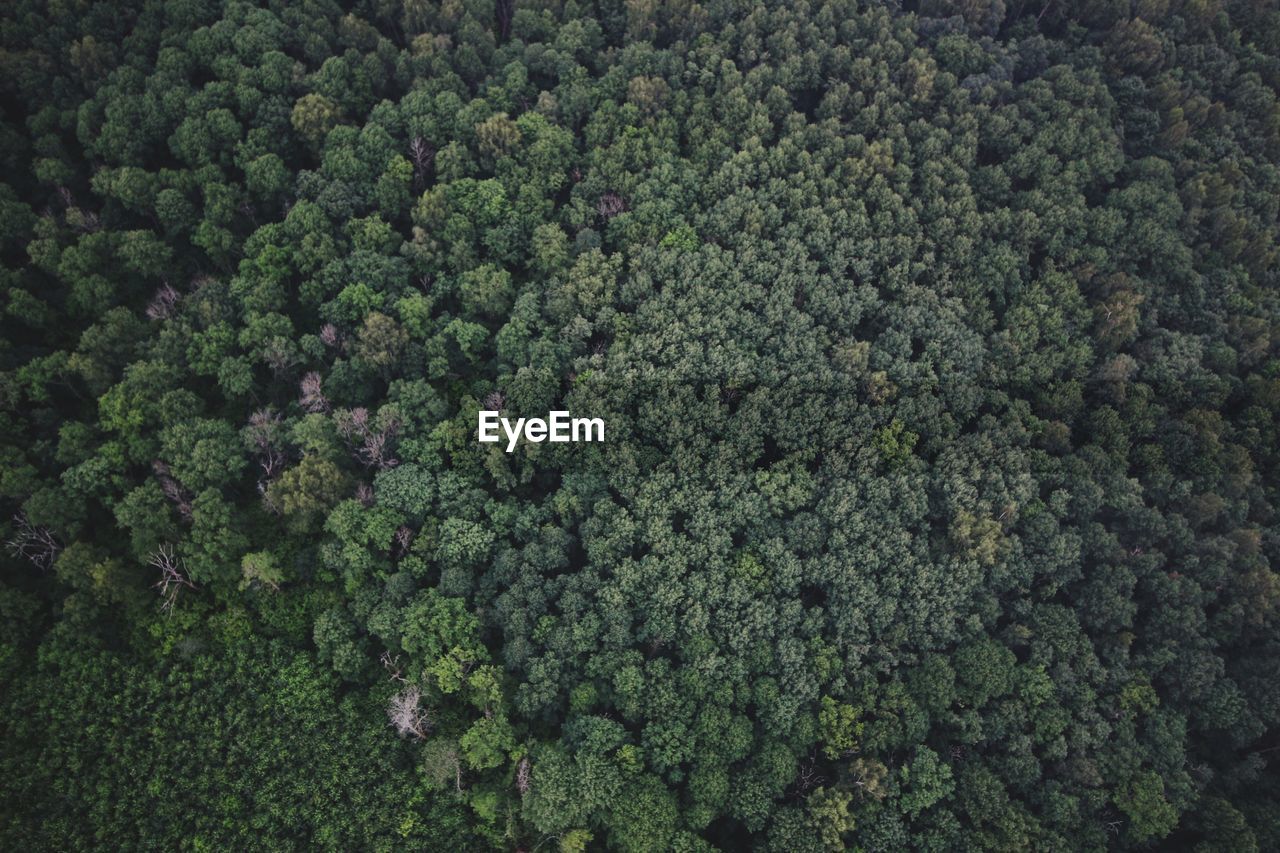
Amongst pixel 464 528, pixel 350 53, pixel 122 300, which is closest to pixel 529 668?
pixel 464 528

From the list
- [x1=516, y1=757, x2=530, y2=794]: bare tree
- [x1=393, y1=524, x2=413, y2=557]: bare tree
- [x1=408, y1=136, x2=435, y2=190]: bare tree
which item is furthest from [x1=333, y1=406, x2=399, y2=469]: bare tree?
[x1=516, y1=757, x2=530, y2=794]: bare tree

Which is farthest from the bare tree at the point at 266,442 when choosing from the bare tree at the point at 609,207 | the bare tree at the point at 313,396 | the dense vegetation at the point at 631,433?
the bare tree at the point at 609,207

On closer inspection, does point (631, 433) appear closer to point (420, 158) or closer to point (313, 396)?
point (313, 396)

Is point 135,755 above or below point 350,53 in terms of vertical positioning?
below

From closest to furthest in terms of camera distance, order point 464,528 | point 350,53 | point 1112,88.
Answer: point 464,528 → point 350,53 → point 1112,88

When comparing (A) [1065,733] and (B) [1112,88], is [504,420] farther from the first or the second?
(B) [1112,88]

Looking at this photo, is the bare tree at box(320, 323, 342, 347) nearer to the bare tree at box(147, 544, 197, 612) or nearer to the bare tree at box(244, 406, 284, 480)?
the bare tree at box(244, 406, 284, 480)
